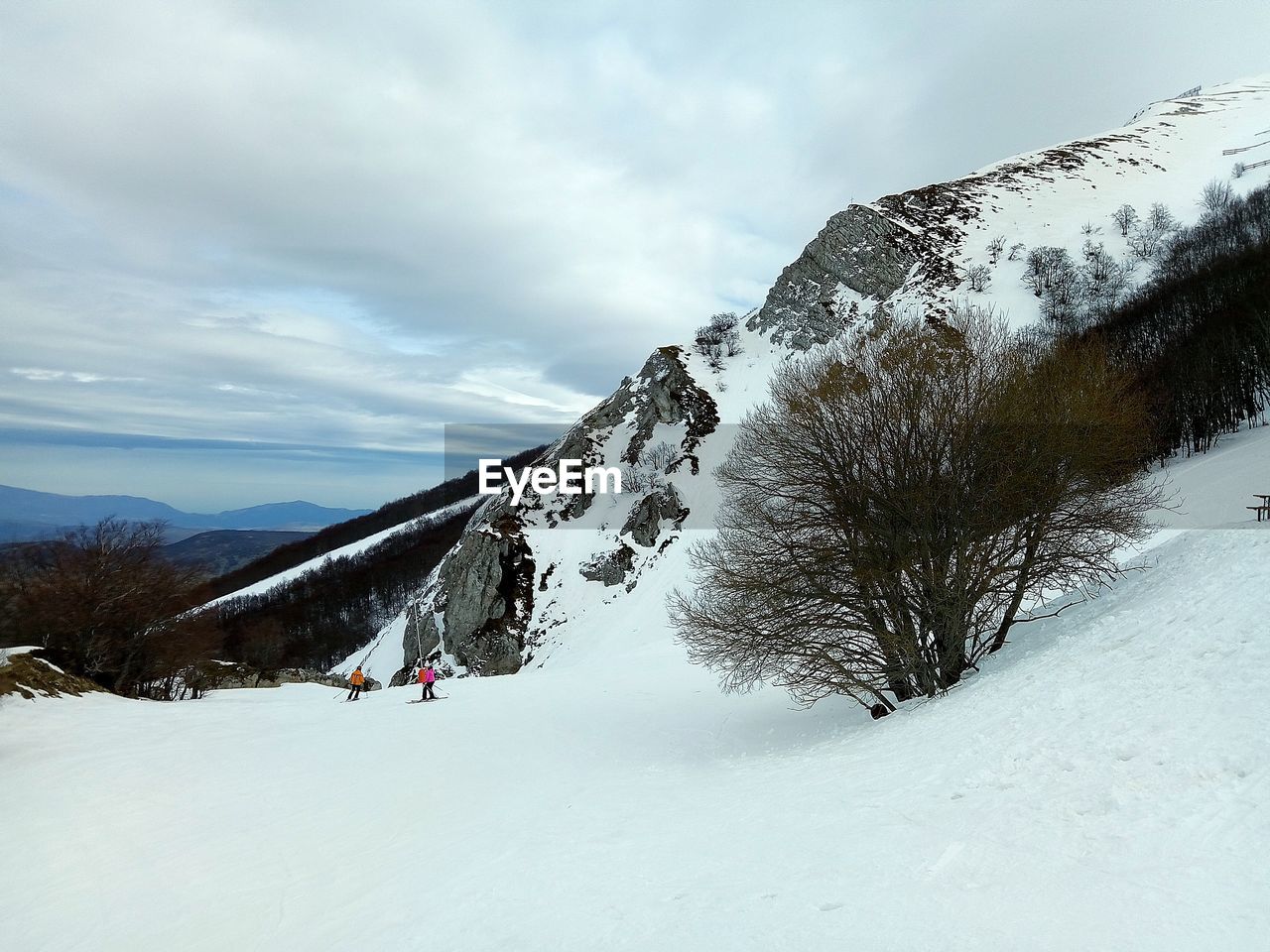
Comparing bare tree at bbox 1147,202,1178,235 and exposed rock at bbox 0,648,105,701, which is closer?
exposed rock at bbox 0,648,105,701

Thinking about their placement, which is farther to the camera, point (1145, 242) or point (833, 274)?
point (833, 274)

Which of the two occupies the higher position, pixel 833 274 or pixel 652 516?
pixel 833 274

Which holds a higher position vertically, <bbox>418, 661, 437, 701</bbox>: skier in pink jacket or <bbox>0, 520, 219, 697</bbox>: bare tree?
<bbox>0, 520, 219, 697</bbox>: bare tree

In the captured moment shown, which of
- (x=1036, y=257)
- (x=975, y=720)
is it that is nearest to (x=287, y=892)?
(x=975, y=720)

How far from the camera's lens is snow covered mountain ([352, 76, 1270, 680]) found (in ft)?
146

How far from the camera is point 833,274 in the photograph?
7219 centimetres

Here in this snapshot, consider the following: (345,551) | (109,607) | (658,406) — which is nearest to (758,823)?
(109,607)

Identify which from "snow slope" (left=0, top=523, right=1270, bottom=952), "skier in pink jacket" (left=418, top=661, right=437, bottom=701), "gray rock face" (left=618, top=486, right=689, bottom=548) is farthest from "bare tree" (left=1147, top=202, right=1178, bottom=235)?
"skier in pink jacket" (left=418, top=661, right=437, bottom=701)

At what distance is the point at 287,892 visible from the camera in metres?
7.31

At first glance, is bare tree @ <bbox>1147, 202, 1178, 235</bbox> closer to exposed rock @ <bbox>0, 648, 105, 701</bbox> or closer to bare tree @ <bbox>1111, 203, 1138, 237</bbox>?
bare tree @ <bbox>1111, 203, 1138, 237</bbox>

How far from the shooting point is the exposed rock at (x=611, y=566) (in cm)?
4428

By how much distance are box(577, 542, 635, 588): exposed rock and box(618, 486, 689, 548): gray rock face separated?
1.42 metres

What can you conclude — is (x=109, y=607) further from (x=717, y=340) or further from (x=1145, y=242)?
(x=1145, y=242)

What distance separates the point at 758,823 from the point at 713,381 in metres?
58.7
